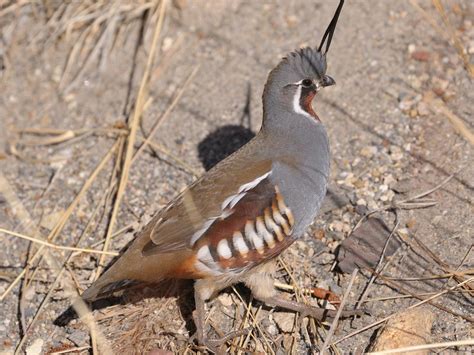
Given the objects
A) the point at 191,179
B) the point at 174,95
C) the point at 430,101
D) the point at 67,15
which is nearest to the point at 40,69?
the point at 67,15

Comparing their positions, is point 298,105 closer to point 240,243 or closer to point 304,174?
point 304,174

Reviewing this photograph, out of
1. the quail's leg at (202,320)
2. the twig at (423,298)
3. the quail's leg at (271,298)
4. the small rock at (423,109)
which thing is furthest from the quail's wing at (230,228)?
the small rock at (423,109)

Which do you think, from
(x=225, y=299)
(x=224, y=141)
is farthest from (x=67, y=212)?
(x=225, y=299)

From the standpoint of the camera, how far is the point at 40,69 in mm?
6840

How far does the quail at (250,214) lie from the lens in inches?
166

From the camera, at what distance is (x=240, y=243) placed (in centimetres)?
420

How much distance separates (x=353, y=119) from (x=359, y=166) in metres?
0.48

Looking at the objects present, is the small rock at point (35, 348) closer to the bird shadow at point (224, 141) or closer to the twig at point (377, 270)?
the bird shadow at point (224, 141)

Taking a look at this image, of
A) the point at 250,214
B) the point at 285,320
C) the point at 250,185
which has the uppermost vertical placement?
the point at 250,185

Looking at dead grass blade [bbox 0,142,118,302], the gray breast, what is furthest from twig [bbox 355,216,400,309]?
dead grass blade [bbox 0,142,118,302]

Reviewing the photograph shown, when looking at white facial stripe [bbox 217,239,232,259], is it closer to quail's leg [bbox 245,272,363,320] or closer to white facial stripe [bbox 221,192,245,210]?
white facial stripe [bbox 221,192,245,210]

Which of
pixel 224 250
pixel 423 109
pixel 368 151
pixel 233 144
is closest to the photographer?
pixel 224 250

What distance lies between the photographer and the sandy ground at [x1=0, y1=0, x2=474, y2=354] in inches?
181

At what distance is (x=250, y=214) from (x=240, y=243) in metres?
0.17
